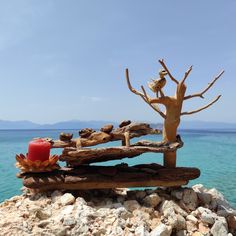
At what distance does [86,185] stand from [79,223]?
1050 mm

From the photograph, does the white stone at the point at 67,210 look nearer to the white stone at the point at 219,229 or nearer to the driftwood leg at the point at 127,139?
the driftwood leg at the point at 127,139

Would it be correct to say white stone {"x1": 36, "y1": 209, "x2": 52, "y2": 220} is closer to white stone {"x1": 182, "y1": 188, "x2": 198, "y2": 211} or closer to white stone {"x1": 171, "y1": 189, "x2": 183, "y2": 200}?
white stone {"x1": 171, "y1": 189, "x2": 183, "y2": 200}

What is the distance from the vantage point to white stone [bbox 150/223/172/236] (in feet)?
12.1

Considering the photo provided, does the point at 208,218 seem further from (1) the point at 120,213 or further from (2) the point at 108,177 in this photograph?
(2) the point at 108,177

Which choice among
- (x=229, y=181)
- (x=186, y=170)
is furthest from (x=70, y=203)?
(x=229, y=181)

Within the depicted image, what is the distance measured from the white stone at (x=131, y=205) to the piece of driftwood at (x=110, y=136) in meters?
1.07

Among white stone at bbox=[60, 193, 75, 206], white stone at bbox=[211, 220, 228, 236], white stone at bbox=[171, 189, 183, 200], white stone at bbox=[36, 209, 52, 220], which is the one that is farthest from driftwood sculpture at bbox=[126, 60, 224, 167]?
white stone at bbox=[36, 209, 52, 220]

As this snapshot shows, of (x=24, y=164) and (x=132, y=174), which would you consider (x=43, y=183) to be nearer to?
(x=24, y=164)

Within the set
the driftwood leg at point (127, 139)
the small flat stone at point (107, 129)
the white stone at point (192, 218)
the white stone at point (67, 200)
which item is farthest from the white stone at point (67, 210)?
the white stone at point (192, 218)

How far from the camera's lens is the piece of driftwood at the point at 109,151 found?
4.48m

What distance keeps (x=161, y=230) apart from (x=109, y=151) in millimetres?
1433

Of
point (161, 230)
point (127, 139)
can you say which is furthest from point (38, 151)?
point (161, 230)

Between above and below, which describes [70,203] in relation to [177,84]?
below

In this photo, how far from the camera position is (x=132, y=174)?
4.75 meters
